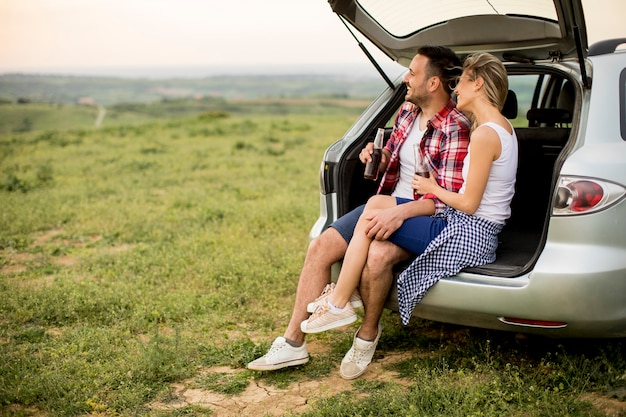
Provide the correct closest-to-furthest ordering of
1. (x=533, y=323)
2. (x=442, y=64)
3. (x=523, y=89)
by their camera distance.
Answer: (x=533, y=323) → (x=442, y=64) → (x=523, y=89)

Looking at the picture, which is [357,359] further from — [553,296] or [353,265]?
[553,296]

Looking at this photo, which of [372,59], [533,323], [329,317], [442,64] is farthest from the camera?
[372,59]

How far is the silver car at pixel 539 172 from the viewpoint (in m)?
3.22

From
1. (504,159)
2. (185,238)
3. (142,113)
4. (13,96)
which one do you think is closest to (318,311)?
(504,159)

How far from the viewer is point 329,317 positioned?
3.78m

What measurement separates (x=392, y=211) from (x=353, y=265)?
1.18 feet

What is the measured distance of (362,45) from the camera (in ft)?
14.7

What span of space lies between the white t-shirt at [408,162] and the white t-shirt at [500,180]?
48cm

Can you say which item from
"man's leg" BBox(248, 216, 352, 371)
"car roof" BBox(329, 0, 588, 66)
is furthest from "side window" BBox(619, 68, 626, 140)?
"man's leg" BBox(248, 216, 352, 371)

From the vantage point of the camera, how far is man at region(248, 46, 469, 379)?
12.2ft

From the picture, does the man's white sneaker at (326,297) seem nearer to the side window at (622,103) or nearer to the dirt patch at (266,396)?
the dirt patch at (266,396)

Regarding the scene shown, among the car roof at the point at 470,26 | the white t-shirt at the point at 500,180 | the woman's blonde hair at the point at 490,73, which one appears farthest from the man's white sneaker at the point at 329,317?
the car roof at the point at 470,26

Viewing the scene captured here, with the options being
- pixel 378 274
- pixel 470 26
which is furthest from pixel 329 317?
pixel 470 26

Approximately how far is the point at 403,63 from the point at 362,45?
1.64 feet
